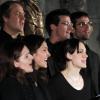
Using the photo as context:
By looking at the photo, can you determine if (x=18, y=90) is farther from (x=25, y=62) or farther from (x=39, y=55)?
(x=39, y=55)

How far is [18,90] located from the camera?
5.23 metres

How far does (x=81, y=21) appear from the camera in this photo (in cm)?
726

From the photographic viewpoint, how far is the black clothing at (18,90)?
5.21 meters

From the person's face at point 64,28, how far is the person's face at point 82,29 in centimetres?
24

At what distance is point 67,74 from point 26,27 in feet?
5.04

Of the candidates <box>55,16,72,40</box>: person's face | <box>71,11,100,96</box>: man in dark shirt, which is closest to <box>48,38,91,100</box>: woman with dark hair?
<box>71,11,100,96</box>: man in dark shirt

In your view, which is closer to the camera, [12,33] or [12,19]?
[12,33]

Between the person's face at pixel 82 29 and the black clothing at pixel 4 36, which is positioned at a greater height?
the black clothing at pixel 4 36

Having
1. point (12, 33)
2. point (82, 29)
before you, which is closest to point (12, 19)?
point (12, 33)

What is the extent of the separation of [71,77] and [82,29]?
1377mm

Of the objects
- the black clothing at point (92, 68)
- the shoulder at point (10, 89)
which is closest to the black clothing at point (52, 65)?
the black clothing at point (92, 68)

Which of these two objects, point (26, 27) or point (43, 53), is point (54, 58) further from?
point (26, 27)

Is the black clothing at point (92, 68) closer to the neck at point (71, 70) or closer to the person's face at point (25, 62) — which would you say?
the neck at point (71, 70)

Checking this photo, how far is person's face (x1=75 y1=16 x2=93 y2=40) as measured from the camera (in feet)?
23.1
